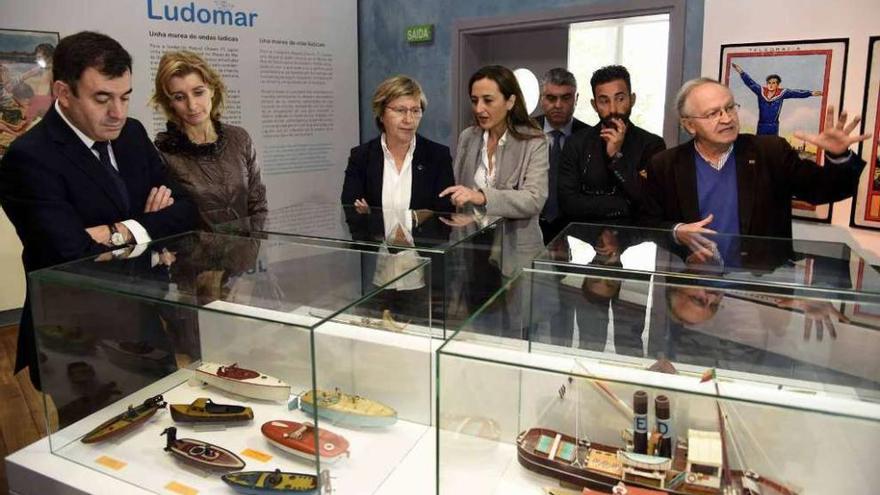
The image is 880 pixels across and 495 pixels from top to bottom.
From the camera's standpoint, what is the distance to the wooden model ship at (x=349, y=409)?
5.25 ft

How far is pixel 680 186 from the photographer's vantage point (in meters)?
2.74

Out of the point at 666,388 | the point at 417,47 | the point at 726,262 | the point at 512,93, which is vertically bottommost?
the point at 666,388

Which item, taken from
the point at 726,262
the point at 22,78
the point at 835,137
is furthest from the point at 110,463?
the point at 22,78

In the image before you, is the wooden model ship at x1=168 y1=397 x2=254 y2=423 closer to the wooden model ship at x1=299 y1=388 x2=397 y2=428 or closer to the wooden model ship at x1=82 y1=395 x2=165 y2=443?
the wooden model ship at x1=82 y1=395 x2=165 y2=443

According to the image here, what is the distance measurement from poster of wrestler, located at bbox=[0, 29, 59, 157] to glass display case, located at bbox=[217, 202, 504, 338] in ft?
7.80

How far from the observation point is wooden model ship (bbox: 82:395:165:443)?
1.89 metres

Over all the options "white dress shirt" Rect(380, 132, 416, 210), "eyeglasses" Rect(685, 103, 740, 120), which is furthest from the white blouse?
"eyeglasses" Rect(685, 103, 740, 120)

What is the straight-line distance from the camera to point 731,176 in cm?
270

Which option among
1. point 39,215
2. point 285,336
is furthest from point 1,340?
point 285,336

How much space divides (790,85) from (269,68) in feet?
12.6

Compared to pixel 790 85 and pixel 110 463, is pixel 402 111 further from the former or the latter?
pixel 790 85

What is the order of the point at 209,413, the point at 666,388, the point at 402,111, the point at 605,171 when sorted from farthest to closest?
the point at 605,171 → the point at 402,111 → the point at 209,413 → the point at 666,388

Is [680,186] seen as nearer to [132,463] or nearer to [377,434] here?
[377,434]

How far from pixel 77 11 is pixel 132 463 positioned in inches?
141
